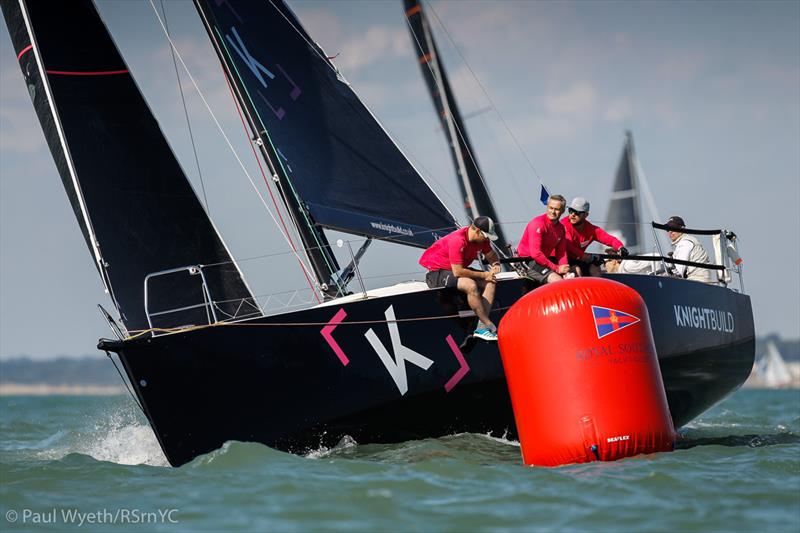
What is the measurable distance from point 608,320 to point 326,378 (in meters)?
2.07

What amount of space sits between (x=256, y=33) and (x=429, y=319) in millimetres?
3547

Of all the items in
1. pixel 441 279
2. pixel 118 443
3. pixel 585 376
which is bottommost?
pixel 118 443

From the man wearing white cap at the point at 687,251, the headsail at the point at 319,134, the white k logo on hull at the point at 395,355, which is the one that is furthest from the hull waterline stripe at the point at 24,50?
the man wearing white cap at the point at 687,251

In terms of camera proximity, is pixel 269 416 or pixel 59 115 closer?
pixel 269 416

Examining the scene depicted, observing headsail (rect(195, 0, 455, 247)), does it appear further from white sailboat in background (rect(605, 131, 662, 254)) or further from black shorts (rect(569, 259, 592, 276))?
white sailboat in background (rect(605, 131, 662, 254))

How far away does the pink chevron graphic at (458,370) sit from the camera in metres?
7.88

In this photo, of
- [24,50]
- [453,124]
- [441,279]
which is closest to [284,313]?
[441,279]

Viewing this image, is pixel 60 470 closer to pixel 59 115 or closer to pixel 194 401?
pixel 194 401

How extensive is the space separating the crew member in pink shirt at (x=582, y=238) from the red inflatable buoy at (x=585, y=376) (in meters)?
1.51

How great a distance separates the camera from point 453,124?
1420cm

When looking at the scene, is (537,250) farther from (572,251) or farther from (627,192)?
(627,192)

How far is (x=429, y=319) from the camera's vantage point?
25.7 feet

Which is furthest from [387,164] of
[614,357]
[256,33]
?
[614,357]

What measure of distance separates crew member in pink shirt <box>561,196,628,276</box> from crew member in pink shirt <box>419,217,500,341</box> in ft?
2.34
